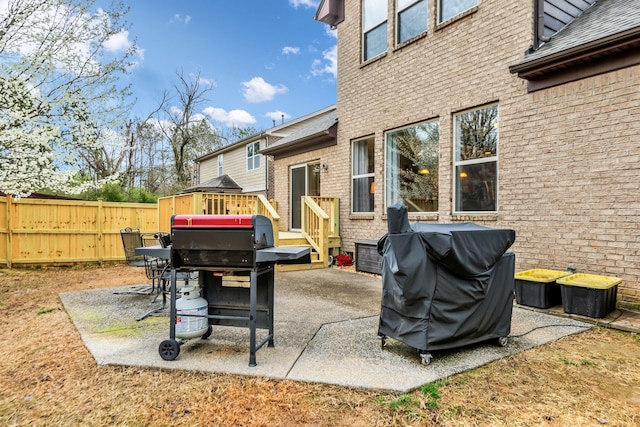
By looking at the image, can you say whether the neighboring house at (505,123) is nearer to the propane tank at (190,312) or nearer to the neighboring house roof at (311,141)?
the neighboring house roof at (311,141)

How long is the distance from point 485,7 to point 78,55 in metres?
6.48

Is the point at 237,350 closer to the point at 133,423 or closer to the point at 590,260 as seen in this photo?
the point at 133,423

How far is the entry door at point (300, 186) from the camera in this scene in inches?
421

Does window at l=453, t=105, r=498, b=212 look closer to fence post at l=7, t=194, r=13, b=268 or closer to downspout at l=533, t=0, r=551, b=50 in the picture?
downspout at l=533, t=0, r=551, b=50

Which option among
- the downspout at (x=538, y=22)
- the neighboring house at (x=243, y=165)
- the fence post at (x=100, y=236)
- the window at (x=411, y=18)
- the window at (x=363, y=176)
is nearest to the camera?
the downspout at (x=538, y=22)

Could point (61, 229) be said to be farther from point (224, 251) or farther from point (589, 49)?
point (589, 49)

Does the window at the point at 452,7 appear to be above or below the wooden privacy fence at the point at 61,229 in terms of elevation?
above

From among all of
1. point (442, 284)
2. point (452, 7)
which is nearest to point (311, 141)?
point (452, 7)

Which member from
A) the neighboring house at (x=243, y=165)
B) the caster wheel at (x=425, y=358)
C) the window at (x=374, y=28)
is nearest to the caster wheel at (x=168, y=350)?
the caster wheel at (x=425, y=358)

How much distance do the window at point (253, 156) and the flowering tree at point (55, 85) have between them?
1025 centimetres

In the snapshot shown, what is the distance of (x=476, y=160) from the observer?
21.1ft

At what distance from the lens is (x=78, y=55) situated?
17.7 ft

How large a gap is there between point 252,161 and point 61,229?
8558mm

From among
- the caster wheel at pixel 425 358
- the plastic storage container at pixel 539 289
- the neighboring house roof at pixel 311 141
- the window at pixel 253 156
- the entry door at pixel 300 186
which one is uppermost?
the window at pixel 253 156
